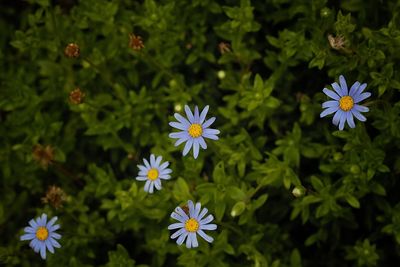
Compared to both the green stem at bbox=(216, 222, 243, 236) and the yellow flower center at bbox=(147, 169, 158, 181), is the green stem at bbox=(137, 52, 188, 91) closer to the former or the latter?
the yellow flower center at bbox=(147, 169, 158, 181)

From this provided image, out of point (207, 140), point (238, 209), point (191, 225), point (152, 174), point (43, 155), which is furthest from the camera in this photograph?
point (43, 155)

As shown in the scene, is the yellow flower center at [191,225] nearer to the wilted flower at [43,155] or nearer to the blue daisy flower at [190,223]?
the blue daisy flower at [190,223]

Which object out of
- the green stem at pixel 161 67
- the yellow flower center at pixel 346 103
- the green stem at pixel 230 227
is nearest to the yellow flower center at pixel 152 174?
the green stem at pixel 230 227

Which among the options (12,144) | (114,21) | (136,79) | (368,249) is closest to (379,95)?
(368,249)

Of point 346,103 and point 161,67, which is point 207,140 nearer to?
point 161,67

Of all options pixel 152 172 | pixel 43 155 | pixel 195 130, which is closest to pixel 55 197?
pixel 43 155

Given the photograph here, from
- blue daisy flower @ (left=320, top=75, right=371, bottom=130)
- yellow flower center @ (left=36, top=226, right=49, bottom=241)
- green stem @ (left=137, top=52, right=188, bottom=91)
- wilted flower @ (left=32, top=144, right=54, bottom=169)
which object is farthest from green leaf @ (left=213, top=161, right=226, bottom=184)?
wilted flower @ (left=32, top=144, right=54, bottom=169)
